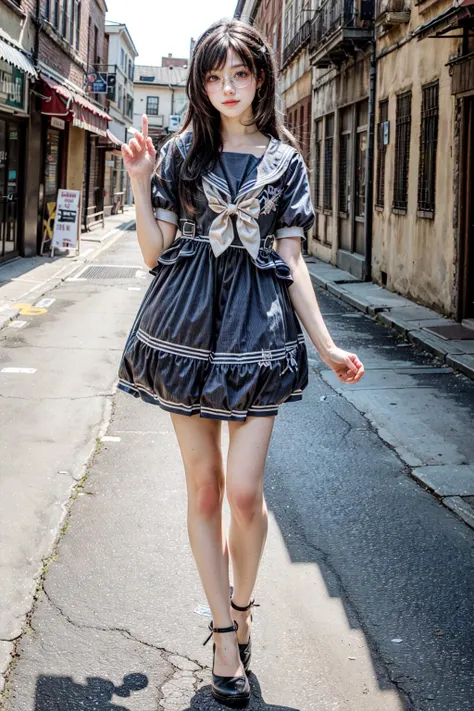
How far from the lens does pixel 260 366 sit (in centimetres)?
281

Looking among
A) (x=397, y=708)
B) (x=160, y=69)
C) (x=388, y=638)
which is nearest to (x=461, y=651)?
(x=388, y=638)

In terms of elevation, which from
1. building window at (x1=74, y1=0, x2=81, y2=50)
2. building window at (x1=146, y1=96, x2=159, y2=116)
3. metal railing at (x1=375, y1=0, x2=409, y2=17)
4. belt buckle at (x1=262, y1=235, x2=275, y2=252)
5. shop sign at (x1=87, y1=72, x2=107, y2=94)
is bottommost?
belt buckle at (x1=262, y1=235, x2=275, y2=252)

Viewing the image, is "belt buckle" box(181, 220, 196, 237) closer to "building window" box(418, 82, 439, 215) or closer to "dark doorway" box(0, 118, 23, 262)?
"building window" box(418, 82, 439, 215)

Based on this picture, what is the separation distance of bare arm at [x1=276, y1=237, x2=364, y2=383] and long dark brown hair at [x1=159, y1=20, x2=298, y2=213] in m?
0.35

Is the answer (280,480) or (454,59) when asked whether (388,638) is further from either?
(454,59)

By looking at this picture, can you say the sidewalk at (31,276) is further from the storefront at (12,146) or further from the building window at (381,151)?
the building window at (381,151)

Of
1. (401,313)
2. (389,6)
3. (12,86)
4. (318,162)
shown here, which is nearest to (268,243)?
(401,313)

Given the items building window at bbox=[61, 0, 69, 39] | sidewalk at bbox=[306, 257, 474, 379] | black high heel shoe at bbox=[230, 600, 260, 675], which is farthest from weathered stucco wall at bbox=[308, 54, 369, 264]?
black high heel shoe at bbox=[230, 600, 260, 675]

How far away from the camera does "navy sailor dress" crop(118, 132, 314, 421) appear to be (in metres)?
2.81

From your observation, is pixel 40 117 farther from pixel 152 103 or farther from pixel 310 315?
pixel 152 103

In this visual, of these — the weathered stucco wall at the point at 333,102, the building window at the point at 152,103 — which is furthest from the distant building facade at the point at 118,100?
the building window at the point at 152,103

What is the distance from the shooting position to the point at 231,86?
9.53 feet

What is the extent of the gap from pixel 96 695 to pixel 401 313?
1009 centimetres

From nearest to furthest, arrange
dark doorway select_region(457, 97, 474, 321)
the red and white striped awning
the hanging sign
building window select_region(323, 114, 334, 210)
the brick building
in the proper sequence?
1. dark doorway select_region(457, 97, 474, 321)
2. the brick building
3. the red and white striped awning
4. the hanging sign
5. building window select_region(323, 114, 334, 210)
